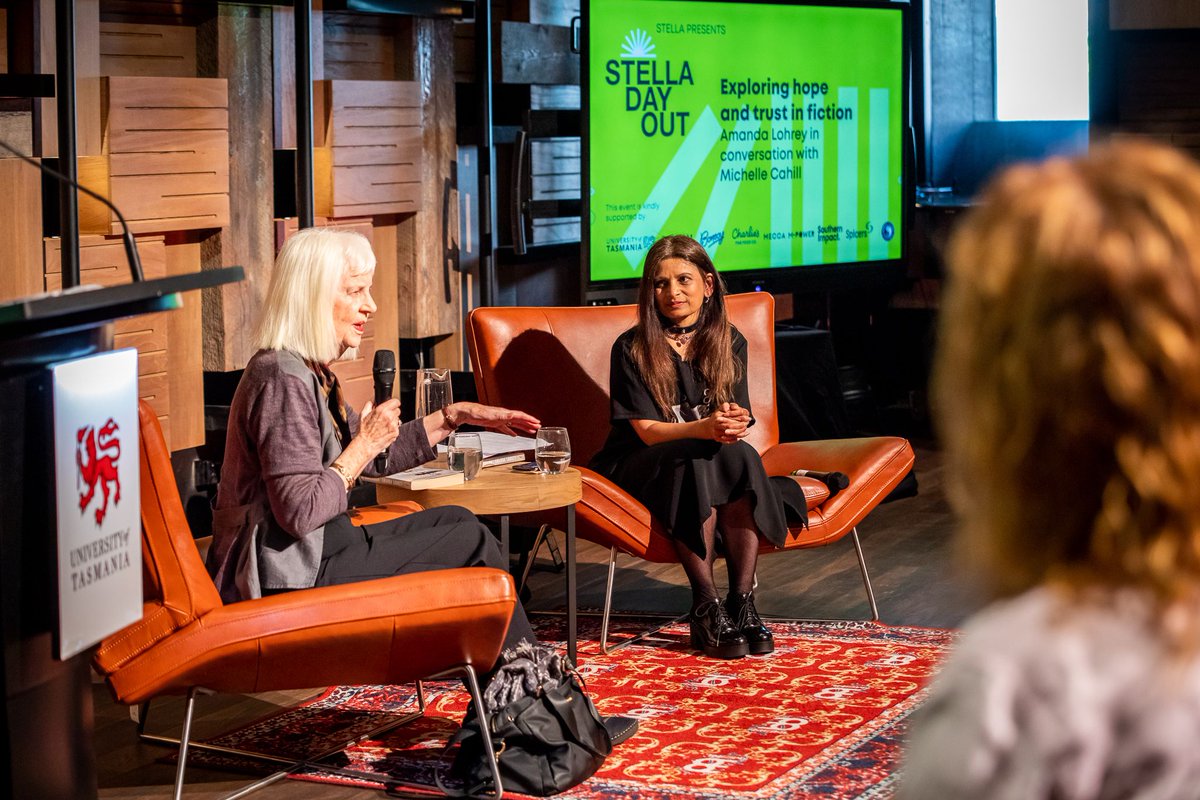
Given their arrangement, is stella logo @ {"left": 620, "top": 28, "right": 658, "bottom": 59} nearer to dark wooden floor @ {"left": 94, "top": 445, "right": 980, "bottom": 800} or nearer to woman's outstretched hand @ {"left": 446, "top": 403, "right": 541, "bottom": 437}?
dark wooden floor @ {"left": 94, "top": 445, "right": 980, "bottom": 800}

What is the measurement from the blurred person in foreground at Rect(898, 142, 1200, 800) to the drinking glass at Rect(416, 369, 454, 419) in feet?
9.66

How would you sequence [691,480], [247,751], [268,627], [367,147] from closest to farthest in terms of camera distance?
[268,627], [247,751], [691,480], [367,147]

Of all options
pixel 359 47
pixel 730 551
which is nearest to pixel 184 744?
pixel 730 551

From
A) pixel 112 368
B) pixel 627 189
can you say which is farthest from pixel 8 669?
pixel 627 189

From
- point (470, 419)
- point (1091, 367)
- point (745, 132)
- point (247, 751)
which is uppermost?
point (745, 132)

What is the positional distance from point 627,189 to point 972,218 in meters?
5.45

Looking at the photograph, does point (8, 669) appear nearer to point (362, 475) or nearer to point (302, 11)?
point (362, 475)

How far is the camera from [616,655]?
4.50 meters

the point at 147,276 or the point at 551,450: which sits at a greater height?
the point at 147,276

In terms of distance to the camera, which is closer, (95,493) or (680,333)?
(95,493)

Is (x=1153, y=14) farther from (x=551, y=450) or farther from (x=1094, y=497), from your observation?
Result: (x=1094, y=497)

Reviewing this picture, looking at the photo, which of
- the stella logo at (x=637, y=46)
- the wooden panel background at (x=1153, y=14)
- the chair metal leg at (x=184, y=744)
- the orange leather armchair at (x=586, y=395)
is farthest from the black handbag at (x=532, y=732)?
the wooden panel background at (x=1153, y=14)

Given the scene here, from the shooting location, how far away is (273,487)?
3.29m

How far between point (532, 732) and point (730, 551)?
128cm
